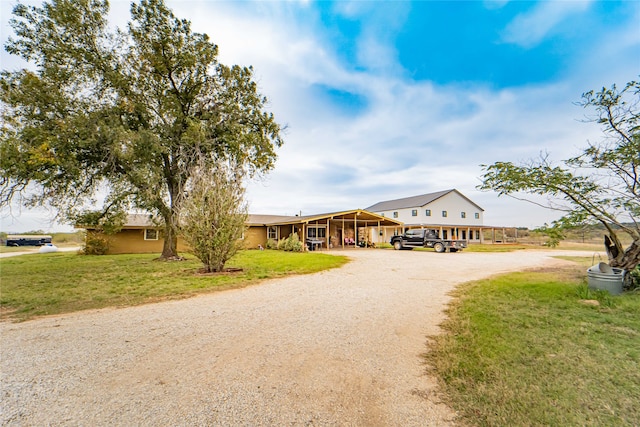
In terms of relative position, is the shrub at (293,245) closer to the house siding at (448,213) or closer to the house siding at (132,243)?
the house siding at (132,243)

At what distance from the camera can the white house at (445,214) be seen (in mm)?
33875

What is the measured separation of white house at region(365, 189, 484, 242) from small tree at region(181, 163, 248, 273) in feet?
88.3

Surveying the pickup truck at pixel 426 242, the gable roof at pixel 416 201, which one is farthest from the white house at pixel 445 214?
the pickup truck at pixel 426 242

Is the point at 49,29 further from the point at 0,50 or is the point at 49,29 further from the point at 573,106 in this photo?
the point at 573,106

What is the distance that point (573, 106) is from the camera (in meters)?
7.76

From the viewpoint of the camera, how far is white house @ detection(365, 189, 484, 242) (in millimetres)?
33875

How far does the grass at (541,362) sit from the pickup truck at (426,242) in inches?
589

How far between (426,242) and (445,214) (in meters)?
15.2

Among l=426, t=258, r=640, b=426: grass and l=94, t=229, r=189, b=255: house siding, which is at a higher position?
l=94, t=229, r=189, b=255: house siding

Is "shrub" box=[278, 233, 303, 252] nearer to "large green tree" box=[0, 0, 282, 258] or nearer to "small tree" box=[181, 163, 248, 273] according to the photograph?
"large green tree" box=[0, 0, 282, 258]

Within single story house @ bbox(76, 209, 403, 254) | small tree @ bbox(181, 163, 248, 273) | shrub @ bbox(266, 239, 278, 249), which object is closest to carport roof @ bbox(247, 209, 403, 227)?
single story house @ bbox(76, 209, 403, 254)

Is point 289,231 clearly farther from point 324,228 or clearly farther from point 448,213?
point 448,213

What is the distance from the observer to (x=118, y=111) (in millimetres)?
13516

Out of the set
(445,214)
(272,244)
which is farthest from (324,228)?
(445,214)
